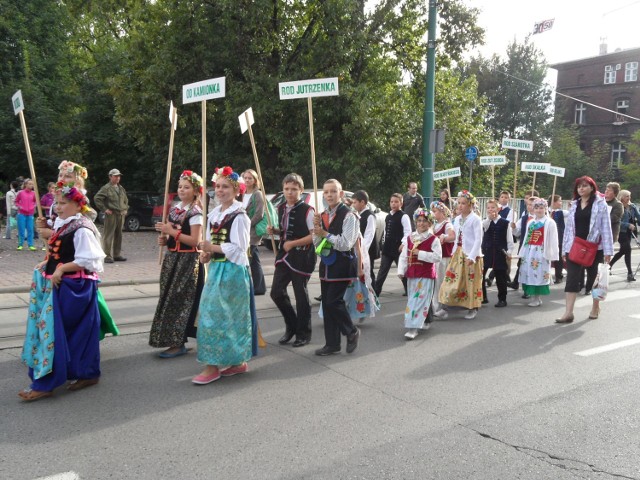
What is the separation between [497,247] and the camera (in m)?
9.55

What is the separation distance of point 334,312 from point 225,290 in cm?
140

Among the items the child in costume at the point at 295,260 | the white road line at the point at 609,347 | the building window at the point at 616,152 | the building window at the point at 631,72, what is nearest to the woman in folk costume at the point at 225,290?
the child in costume at the point at 295,260

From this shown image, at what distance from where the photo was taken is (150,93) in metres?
17.7

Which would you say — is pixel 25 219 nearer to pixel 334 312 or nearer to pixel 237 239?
pixel 334 312

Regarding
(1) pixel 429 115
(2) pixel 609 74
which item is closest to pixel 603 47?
(2) pixel 609 74

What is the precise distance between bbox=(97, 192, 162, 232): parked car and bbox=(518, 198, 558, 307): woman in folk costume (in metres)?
15.5

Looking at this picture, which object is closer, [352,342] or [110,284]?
[352,342]

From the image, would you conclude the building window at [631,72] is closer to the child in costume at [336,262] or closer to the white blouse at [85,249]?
the child in costume at [336,262]

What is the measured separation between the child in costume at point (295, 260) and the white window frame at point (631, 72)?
46.7 metres

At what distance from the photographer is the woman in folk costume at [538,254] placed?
30.2 ft

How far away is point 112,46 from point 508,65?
33950mm

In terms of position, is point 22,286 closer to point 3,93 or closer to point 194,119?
point 194,119

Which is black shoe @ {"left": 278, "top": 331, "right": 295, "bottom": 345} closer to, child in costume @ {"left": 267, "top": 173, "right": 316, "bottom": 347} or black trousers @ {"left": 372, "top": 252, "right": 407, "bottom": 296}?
child in costume @ {"left": 267, "top": 173, "right": 316, "bottom": 347}

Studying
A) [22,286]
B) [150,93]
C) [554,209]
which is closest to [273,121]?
[150,93]
